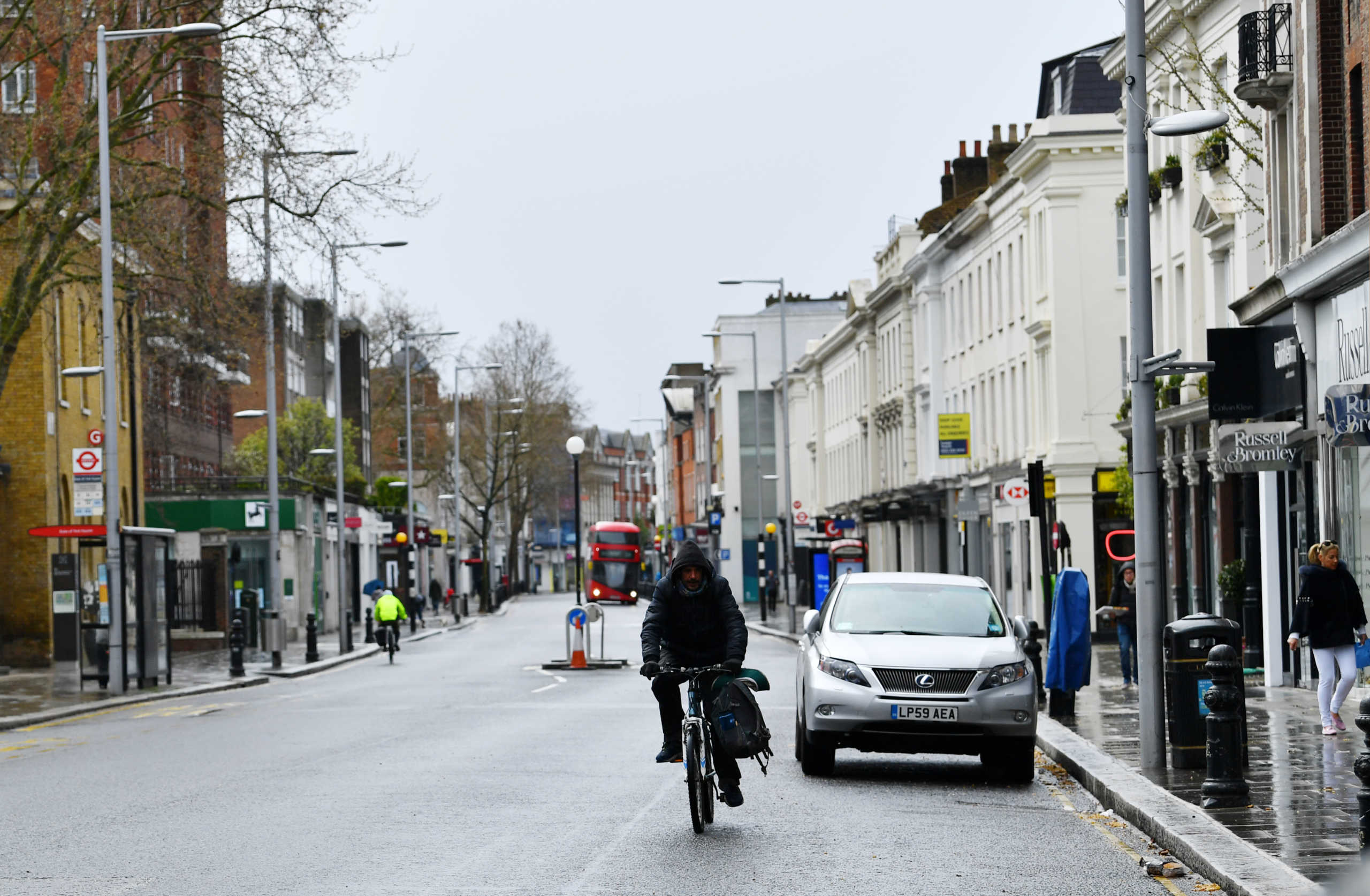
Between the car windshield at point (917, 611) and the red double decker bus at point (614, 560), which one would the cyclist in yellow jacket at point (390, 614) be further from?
the red double decker bus at point (614, 560)

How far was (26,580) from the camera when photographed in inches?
1726

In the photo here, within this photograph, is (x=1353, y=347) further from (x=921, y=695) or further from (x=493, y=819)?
(x=493, y=819)

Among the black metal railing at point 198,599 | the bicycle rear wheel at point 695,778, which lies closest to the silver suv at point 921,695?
the bicycle rear wheel at point 695,778

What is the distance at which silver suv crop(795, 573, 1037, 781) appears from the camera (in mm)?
15734

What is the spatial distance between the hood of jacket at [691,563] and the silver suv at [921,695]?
3188mm

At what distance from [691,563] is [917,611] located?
465 cm

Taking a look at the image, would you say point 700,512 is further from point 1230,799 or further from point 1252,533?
point 1230,799

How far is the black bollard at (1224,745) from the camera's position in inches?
510

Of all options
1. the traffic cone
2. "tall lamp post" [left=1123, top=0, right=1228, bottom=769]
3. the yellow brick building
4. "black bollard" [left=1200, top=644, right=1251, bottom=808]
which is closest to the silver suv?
"tall lamp post" [left=1123, top=0, right=1228, bottom=769]

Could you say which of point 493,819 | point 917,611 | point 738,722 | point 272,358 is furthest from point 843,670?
point 272,358

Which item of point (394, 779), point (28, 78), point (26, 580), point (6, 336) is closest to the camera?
point (394, 779)

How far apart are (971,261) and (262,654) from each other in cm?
2336

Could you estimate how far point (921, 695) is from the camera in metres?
15.8

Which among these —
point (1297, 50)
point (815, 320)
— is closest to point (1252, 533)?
point (1297, 50)
